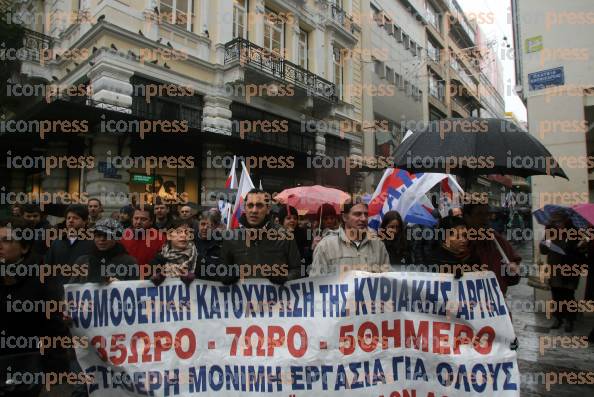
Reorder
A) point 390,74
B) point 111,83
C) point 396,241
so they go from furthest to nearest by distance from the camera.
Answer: point 390,74, point 111,83, point 396,241

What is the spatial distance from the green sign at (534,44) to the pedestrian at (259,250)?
737 cm

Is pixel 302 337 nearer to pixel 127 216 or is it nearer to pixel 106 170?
pixel 127 216

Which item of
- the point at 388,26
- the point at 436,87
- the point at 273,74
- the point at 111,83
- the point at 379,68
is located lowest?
the point at 111,83

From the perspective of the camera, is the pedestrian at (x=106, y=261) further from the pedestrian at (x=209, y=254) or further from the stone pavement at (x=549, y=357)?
the stone pavement at (x=549, y=357)

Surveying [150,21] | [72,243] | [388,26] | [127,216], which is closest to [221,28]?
[150,21]

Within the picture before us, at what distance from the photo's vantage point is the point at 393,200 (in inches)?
253

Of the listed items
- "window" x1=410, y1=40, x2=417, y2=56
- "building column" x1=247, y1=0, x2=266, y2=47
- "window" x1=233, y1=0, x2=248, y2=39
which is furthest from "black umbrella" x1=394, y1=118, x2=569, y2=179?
"window" x1=410, y1=40, x2=417, y2=56

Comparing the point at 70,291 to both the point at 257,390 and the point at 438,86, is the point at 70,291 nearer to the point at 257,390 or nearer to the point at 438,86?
the point at 257,390

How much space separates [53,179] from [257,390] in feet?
38.7

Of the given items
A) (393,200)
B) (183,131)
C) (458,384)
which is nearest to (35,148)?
(183,131)

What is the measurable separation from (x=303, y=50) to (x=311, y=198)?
13.0 meters

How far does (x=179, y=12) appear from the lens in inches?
548

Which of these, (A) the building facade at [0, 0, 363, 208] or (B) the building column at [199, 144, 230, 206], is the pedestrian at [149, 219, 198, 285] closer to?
(A) the building facade at [0, 0, 363, 208]

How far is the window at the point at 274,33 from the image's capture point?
17.1m
